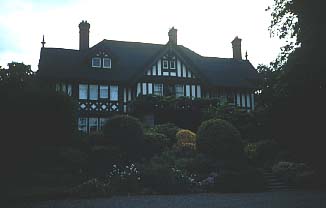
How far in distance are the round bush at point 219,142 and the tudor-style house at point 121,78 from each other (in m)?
9.73

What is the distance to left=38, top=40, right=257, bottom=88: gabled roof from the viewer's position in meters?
30.5

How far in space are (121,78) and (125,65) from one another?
229 cm

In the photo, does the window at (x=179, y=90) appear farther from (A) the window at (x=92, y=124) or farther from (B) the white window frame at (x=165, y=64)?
(A) the window at (x=92, y=124)

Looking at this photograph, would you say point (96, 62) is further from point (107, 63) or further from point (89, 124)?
point (89, 124)

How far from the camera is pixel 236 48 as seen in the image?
40.2 metres

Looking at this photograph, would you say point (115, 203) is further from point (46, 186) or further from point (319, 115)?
point (319, 115)

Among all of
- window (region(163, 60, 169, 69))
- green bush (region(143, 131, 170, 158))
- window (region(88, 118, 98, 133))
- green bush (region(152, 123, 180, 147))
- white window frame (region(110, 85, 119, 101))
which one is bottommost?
green bush (region(143, 131, 170, 158))

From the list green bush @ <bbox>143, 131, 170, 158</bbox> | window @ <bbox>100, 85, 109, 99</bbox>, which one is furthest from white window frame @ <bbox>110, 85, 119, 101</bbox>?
green bush @ <bbox>143, 131, 170, 158</bbox>

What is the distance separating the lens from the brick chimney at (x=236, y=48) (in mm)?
39906

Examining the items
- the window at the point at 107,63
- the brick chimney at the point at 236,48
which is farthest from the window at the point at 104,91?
the brick chimney at the point at 236,48

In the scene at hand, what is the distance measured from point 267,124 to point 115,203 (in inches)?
641

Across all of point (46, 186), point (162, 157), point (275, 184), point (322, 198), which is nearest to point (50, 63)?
point (162, 157)

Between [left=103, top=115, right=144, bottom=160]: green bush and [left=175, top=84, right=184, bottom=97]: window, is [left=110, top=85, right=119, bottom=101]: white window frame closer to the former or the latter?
[left=175, top=84, right=184, bottom=97]: window

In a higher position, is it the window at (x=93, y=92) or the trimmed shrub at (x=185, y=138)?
the window at (x=93, y=92)
